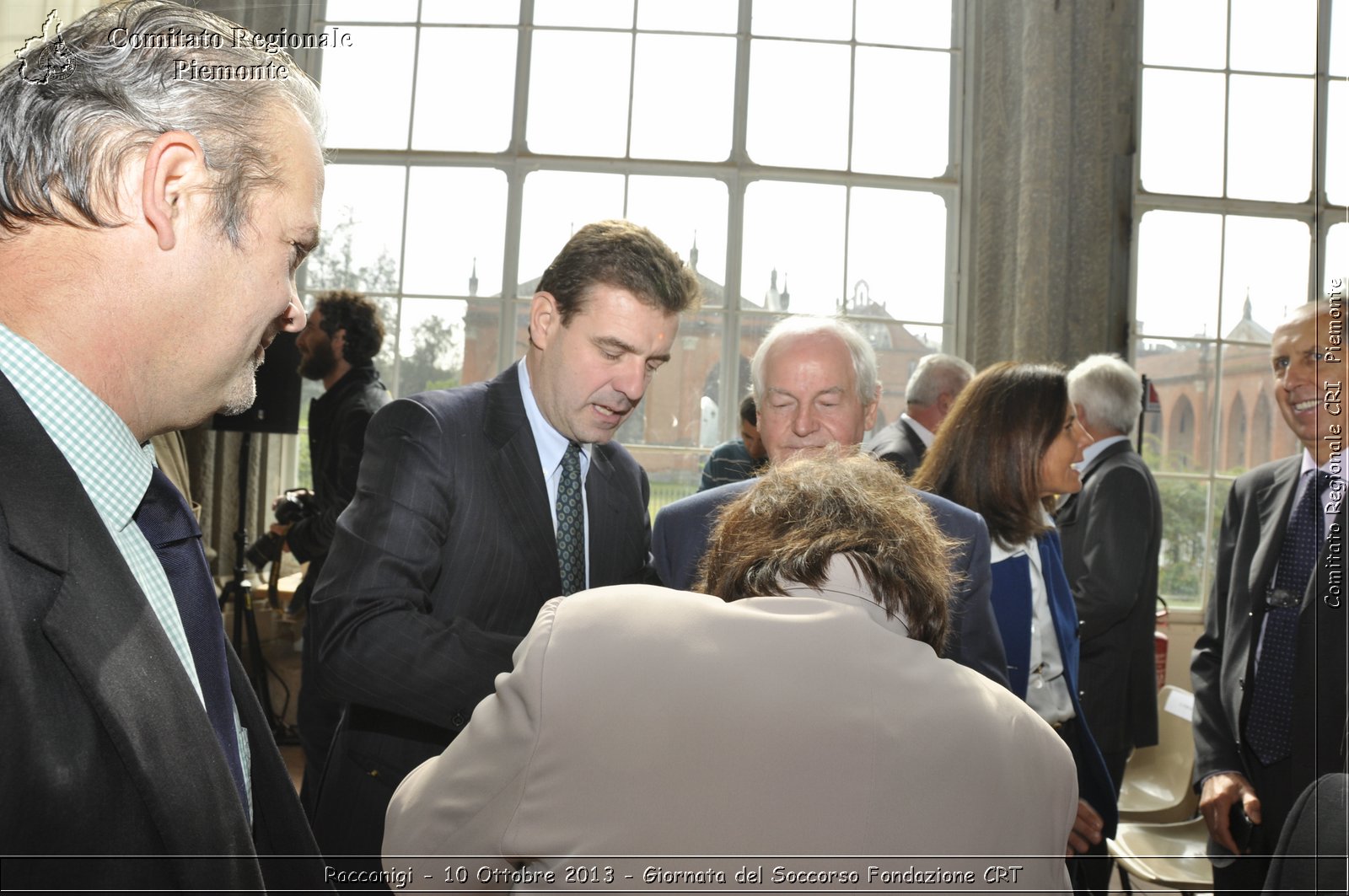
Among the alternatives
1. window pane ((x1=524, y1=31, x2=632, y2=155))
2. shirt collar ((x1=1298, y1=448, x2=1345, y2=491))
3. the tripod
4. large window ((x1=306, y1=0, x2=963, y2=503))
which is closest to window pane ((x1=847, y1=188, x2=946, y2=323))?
large window ((x1=306, y1=0, x2=963, y2=503))

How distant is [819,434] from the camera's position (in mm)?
1448

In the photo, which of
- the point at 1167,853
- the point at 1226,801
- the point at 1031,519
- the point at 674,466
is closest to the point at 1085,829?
the point at 1226,801

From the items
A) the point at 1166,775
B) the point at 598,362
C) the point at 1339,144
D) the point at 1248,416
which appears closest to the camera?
the point at 598,362

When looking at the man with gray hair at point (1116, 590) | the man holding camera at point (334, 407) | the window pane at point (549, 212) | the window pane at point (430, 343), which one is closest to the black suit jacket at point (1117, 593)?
the man with gray hair at point (1116, 590)

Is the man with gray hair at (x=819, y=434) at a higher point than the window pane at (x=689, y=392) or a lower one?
lower

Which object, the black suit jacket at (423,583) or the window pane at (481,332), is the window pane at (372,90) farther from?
the black suit jacket at (423,583)

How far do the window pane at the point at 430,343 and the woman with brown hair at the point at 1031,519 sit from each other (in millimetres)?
2884

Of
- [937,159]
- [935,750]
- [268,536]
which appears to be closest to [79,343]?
[935,750]

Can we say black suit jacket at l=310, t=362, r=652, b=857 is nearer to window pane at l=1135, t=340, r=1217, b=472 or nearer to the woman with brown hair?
the woman with brown hair

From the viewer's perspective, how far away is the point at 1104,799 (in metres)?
1.58

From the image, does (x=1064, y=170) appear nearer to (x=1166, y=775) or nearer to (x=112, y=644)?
(x=1166, y=775)

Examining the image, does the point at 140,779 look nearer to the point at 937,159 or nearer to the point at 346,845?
the point at 346,845

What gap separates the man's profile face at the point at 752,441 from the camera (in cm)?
279

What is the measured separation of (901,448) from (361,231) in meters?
2.84
